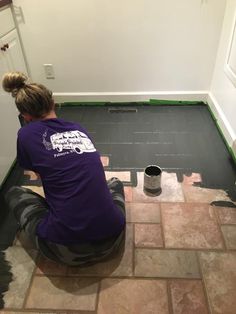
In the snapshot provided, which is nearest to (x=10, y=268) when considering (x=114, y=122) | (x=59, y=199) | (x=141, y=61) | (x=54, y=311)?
(x=54, y=311)

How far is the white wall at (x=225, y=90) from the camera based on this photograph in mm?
1838

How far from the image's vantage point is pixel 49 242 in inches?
42.7

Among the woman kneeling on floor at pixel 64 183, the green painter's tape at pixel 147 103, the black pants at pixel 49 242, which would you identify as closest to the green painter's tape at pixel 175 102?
the green painter's tape at pixel 147 103

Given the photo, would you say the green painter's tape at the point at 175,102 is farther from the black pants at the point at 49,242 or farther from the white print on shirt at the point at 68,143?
the white print on shirt at the point at 68,143

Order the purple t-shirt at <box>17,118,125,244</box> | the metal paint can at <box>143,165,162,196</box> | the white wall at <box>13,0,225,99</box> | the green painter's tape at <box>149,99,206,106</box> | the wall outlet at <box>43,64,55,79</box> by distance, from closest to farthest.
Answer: the purple t-shirt at <box>17,118,125,244</box> < the metal paint can at <box>143,165,162,196</box> < the white wall at <box>13,0,225,99</box> < the wall outlet at <box>43,64,55,79</box> < the green painter's tape at <box>149,99,206,106</box>

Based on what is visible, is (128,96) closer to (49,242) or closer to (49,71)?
(49,71)

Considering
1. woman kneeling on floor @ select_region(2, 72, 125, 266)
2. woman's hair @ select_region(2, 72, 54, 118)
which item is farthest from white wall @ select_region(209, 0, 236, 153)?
woman's hair @ select_region(2, 72, 54, 118)

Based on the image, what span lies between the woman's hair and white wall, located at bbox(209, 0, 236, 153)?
→ 1.27 m

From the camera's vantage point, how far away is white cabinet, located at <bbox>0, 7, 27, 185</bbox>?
5.19 feet

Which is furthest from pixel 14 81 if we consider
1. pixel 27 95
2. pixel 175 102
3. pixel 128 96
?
pixel 175 102

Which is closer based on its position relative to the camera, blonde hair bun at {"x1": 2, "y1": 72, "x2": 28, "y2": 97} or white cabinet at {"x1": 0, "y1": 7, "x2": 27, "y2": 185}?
blonde hair bun at {"x1": 2, "y1": 72, "x2": 28, "y2": 97}

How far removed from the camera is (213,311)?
1.05 m

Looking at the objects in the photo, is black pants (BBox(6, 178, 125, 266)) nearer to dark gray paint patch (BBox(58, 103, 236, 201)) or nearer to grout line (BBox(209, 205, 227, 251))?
grout line (BBox(209, 205, 227, 251))

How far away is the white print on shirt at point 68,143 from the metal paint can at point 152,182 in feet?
1.83
